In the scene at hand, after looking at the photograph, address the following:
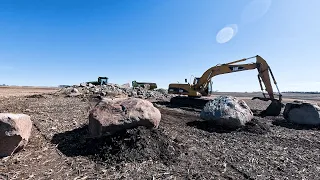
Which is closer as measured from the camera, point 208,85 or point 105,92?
point 208,85

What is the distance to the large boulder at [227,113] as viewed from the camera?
31.9ft

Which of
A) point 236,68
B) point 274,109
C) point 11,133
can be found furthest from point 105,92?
point 11,133

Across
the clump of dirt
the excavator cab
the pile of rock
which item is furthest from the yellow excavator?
the excavator cab

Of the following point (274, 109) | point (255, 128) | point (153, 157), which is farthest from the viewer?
point (274, 109)

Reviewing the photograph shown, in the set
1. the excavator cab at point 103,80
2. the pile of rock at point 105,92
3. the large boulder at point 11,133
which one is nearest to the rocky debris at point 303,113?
the pile of rock at point 105,92

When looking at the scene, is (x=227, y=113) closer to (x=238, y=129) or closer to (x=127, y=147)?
(x=238, y=129)

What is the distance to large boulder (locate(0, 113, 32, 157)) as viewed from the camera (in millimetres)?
5261

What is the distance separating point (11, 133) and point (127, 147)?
257 cm

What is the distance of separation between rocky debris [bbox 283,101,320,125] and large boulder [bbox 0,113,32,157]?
474 inches

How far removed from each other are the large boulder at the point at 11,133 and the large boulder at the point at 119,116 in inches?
64.4

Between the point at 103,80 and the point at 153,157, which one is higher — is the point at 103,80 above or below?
above

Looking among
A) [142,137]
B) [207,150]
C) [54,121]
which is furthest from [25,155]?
[207,150]

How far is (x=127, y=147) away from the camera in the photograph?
5.91m

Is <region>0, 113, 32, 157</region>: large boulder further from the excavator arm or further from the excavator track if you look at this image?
the excavator arm
